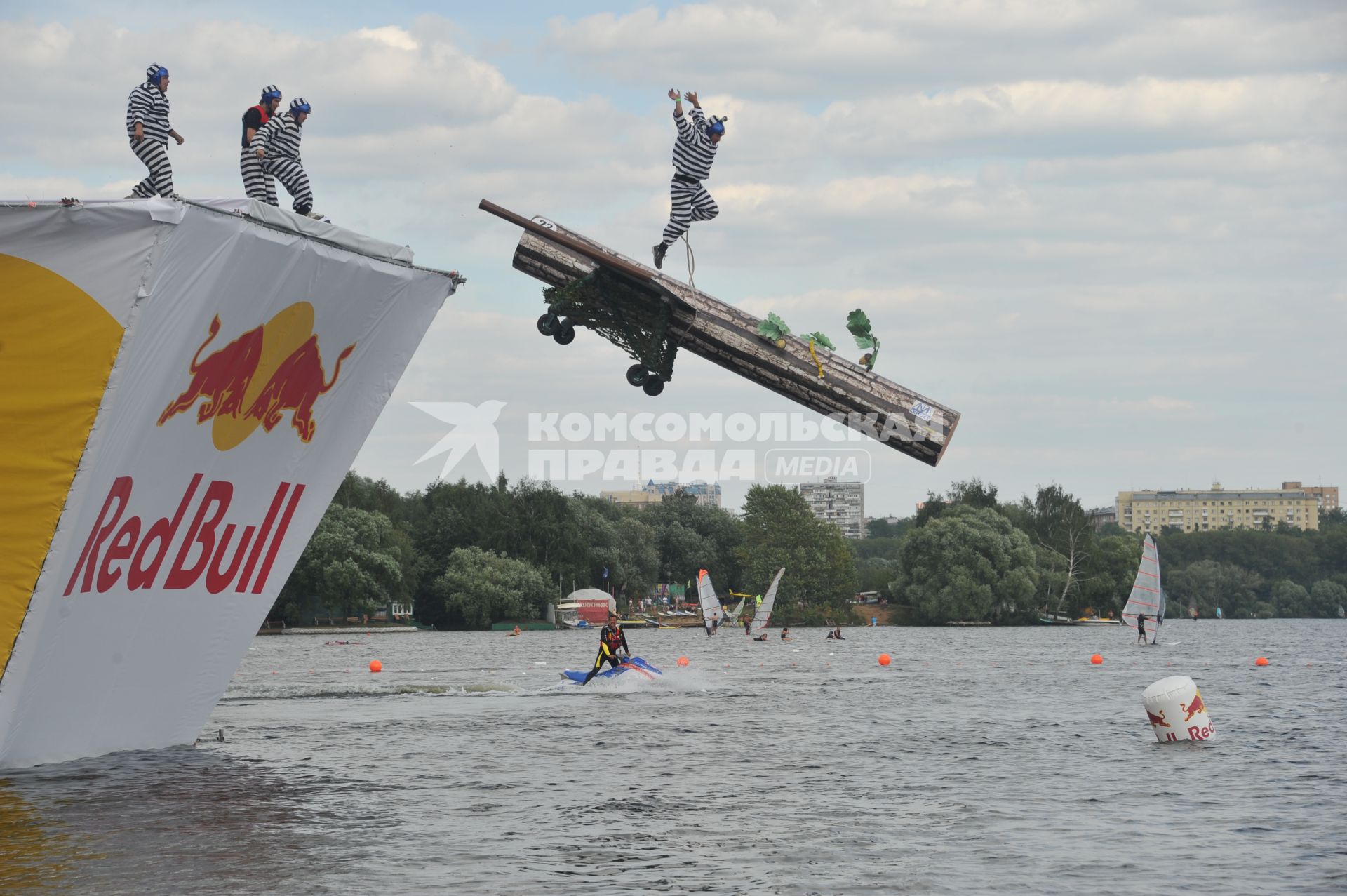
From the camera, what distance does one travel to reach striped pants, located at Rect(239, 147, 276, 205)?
16328mm

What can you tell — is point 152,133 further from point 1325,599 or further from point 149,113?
point 1325,599

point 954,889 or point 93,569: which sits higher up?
point 93,569

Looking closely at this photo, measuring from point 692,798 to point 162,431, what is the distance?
827 centimetres

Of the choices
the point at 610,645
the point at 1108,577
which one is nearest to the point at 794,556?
the point at 1108,577

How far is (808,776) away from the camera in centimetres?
2095

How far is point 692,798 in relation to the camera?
18672 mm

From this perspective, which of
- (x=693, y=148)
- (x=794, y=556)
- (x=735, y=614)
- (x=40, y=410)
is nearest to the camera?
(x=40, y=410)

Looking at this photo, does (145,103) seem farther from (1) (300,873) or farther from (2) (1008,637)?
(2) (1008,637)

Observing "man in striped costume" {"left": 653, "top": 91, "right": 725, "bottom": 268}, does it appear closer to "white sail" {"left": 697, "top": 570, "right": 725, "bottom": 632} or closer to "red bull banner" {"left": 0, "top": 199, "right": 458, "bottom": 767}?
"red bull banner" {"left": 0, "top": 199, "right": 458, "bottom": 767}

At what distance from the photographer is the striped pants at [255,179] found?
53.6 feet

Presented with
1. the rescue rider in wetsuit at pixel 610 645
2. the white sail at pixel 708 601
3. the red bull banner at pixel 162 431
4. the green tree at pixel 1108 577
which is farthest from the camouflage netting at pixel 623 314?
the green tree at pixel 1108 577

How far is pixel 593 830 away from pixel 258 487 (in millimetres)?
5757

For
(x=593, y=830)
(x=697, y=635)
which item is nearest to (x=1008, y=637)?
(x=697, y=635)

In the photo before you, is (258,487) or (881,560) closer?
(258,487)
